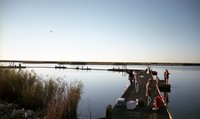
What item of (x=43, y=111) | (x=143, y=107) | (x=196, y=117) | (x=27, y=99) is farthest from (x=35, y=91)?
(x=196, y=117)

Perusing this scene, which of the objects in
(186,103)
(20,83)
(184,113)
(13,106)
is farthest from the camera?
(186,103)

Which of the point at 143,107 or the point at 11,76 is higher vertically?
the point at 11,76

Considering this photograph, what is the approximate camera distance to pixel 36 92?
48.9ft

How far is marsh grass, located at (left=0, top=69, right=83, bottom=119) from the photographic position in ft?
45.1

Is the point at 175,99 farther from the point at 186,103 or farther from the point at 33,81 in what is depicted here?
the point at 33,81

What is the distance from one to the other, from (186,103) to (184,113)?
482 centimetres

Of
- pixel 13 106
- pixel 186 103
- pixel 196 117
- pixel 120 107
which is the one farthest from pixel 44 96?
pixel 186 103

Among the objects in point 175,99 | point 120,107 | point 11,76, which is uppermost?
point 11,76

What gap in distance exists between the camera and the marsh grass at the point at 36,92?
13758 millimetres

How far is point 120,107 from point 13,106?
6.01 meters

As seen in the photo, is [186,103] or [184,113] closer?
[184,113]

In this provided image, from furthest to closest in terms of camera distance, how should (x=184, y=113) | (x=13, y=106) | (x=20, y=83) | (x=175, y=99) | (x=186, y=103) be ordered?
(x=175, y=99), (x=186, y=103), (x=184, y=113), (x=20, y=83), (x=13, y=106)

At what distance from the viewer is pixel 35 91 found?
48.6ft

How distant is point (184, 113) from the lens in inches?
723
